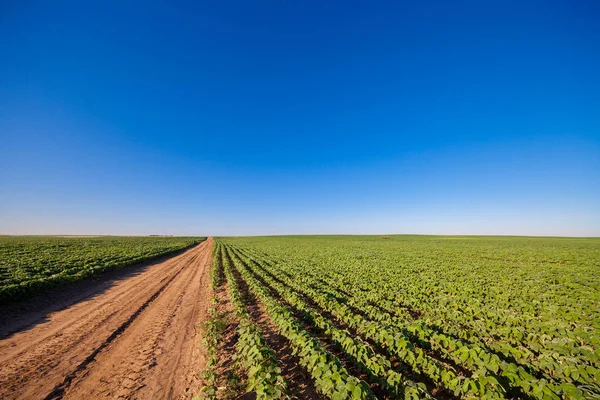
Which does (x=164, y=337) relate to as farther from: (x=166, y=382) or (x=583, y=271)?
(x=583, y=271)

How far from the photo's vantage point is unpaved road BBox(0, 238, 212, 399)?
5.95m

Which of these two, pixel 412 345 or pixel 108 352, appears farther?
pixel 108 352

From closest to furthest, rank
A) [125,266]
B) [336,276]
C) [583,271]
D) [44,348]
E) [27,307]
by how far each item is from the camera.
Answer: [44,348] < [27,307] < [336,276] < [583,271] < [125,266]

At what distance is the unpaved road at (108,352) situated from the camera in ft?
19.5

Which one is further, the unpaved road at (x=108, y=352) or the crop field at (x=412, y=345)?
the unpaved road at (x=108, y=352)

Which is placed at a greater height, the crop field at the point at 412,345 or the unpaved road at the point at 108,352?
the crop field at the point at 412,345

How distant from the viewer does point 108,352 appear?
772cm

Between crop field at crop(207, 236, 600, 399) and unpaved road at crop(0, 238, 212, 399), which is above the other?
crop field at crop(207, 236, 600, 399)

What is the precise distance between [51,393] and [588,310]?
2014 cm

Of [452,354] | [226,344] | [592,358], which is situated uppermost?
[592,358]

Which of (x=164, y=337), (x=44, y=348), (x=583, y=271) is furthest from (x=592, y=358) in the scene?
(x=583, y=271)

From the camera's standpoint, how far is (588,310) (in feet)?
35.2

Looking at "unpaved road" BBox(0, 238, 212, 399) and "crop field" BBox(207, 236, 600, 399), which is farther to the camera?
"unpaved road" BBox(0, 238, 212, 399)

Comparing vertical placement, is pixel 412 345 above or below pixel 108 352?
above
